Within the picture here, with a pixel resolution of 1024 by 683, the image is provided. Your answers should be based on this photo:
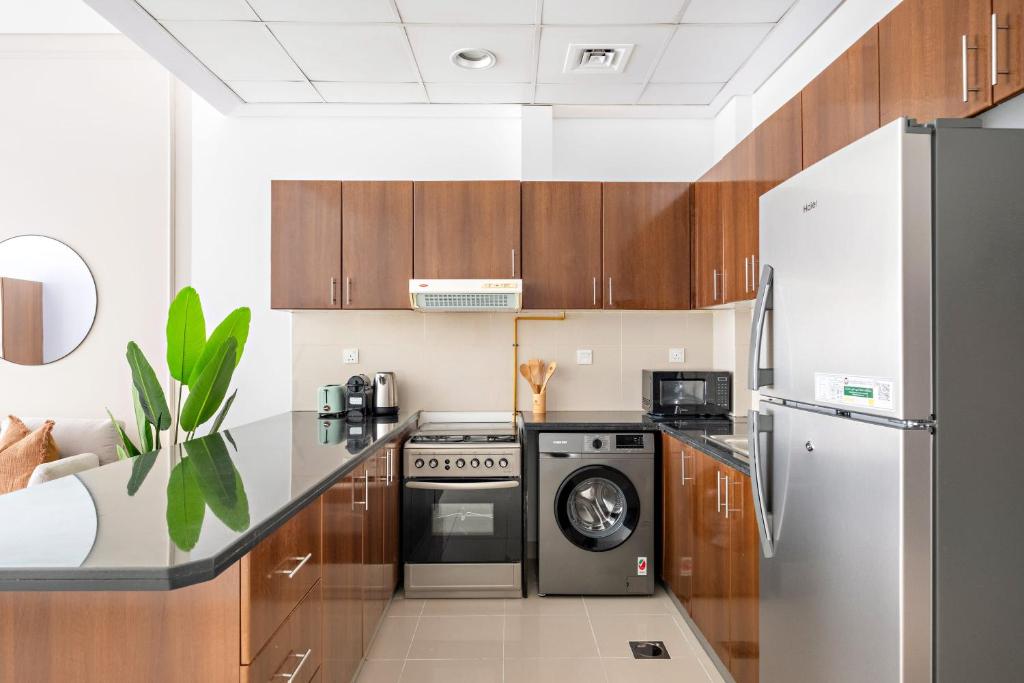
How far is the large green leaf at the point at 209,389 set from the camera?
3045mm

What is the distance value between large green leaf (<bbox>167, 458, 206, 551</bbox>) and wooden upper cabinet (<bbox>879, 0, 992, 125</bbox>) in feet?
6.13

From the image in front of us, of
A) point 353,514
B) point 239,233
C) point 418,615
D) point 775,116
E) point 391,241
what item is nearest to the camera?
point 353,514

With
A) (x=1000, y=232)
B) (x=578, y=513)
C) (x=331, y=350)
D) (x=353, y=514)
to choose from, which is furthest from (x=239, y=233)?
(x=1000, y=232)

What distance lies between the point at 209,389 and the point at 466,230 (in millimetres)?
1566

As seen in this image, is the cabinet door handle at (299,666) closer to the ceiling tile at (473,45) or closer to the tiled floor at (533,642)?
the tiled floor at (533,642)

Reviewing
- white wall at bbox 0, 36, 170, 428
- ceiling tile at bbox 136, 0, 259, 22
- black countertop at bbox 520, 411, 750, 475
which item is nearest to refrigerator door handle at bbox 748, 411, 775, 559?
black countertop at bbox 520, 411, 750, 475

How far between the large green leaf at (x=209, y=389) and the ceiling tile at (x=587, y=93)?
2.14 meters

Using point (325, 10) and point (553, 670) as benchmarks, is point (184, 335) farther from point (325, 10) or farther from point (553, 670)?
point (553, 670)

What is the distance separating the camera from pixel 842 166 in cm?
141

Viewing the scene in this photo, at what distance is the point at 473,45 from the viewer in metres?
2.96

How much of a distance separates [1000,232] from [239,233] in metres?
3.66

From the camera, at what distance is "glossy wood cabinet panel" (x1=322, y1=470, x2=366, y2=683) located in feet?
6.40

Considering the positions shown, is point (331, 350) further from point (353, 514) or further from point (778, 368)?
point (778, 368)

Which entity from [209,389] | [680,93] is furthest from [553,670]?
[680,93]
